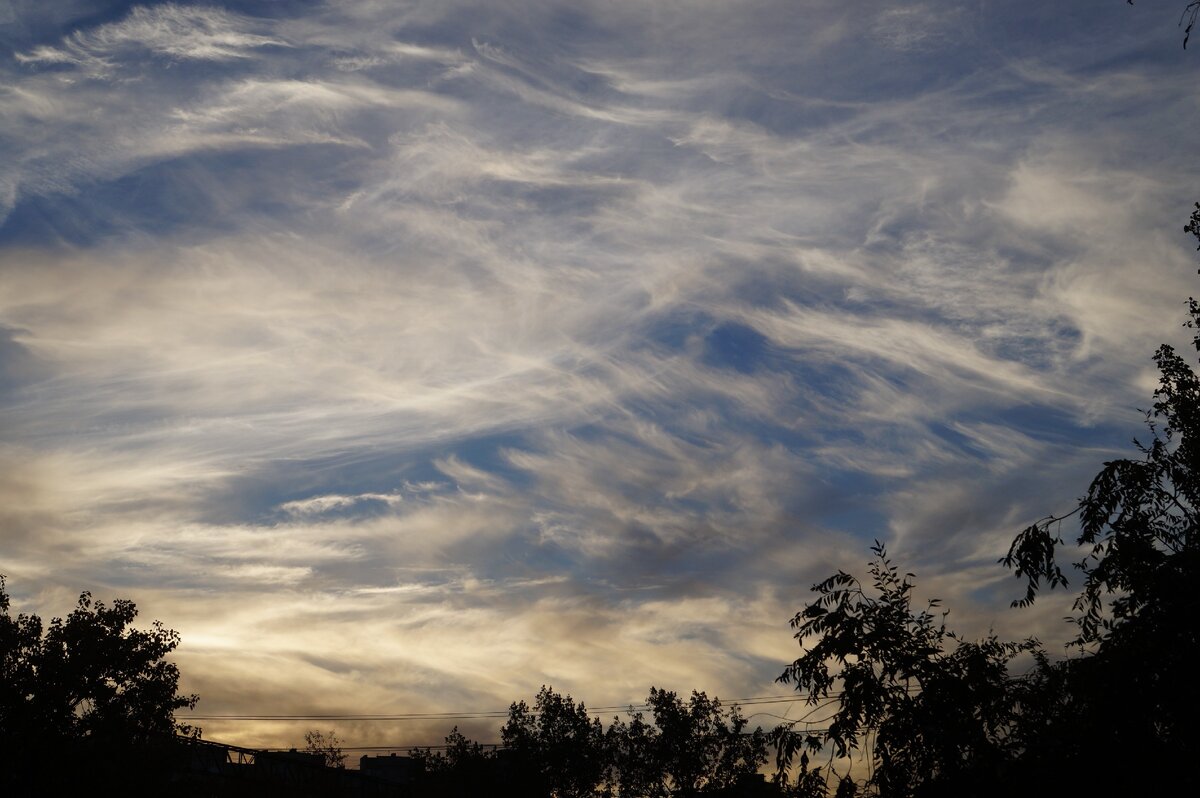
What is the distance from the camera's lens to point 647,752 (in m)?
95.2

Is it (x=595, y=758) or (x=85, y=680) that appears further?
(x=595, y=758)

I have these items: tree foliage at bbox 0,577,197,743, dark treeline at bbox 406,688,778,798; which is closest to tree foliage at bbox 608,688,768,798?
dark treeline at bbox 406,688,778,798

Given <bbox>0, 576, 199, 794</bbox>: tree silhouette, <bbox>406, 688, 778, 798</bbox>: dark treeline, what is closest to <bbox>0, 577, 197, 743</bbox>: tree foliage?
<bbox>0, 576, 199, 794</bbox>: tree silhouette

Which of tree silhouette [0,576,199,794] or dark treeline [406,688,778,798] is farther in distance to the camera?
dark treeline [406,688,778,798]

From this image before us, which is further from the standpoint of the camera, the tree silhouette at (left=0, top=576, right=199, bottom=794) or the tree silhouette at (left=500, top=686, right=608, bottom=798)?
the tree silhouette at (left=500, top=686, right=608, bottom=798)

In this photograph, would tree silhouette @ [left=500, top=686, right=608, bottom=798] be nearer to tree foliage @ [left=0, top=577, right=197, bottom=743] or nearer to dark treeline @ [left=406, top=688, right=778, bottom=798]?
dark treeline @ [left=406, top=688, right=778, bottom=798]

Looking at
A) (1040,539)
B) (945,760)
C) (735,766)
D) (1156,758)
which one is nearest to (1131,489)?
(1040,539)

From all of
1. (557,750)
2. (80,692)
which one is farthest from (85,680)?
(557,750)

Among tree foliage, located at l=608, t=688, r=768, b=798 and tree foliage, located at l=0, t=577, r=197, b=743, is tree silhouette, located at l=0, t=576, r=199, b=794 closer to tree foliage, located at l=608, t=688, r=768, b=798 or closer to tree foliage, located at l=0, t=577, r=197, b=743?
tree foliage, located at l=0, t=577, r=197, b=743

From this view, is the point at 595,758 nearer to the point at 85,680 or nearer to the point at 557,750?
the point at 557,750

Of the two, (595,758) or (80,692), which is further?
(595,758)

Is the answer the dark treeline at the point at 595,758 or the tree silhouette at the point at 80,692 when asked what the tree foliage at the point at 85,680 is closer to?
the tree silhouette at the point at 80,692

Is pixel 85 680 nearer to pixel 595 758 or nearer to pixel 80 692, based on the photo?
pixel 80 692

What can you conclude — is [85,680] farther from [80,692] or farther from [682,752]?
[682,752]
